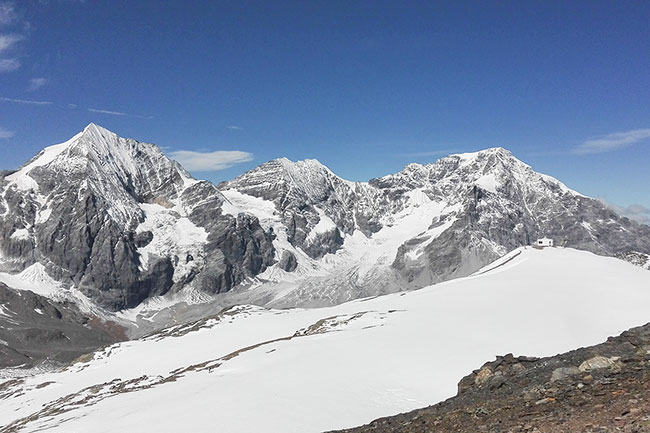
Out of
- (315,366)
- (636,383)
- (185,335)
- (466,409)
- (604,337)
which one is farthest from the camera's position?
(185,335)

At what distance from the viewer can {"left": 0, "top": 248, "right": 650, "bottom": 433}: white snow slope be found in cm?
2980

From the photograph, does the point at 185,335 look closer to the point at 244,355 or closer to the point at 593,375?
the point at 244,355

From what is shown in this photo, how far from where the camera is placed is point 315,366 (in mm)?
37656

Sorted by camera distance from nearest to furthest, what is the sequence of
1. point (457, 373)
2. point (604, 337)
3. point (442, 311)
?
point (457, 373), point (604, 337), point (442, 311)

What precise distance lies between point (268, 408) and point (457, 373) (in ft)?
42.8

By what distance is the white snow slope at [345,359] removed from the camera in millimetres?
29797

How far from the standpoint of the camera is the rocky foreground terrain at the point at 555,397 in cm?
1259

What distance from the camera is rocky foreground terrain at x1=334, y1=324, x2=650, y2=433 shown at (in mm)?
12586

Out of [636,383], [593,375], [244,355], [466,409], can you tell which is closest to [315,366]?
[244,355]

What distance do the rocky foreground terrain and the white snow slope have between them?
297 inches

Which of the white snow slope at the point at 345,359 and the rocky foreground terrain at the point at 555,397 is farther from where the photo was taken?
the white snow slope at the point at 345,359

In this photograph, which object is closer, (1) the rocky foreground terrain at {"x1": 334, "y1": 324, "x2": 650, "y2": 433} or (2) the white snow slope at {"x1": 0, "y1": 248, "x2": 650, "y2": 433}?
(1) the rocky foreground terrain at {"x1": 334, "y1": 324, "x2": 650, "y2": 433}

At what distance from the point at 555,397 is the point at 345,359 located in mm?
24723

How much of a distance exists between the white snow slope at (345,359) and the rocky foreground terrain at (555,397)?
7555mm
